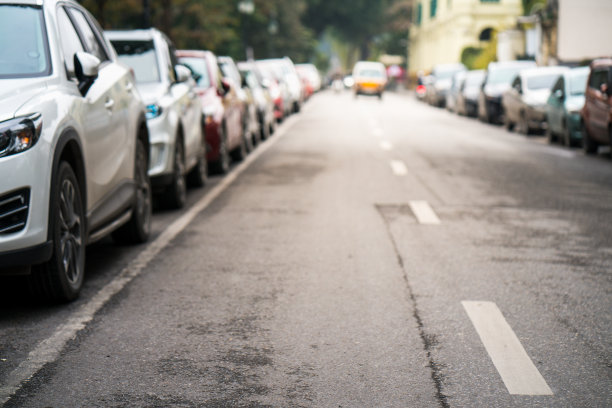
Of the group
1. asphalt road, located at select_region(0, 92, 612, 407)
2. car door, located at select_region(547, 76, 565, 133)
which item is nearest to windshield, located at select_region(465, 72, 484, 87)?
car door, located at select_region(547, 76, 565, 133)

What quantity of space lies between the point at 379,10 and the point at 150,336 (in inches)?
3730

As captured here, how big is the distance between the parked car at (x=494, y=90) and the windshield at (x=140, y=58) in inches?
705

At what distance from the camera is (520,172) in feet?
47.4

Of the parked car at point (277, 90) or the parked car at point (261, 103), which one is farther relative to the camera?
the parked car at point (277, 90)

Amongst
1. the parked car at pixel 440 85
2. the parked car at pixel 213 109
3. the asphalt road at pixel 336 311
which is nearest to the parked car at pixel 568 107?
the parked car at pixel 213 109

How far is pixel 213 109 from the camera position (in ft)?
43.2

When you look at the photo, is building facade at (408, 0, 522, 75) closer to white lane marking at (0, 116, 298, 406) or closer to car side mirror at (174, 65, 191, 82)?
car side mirror at (174, 65, 191, 82)

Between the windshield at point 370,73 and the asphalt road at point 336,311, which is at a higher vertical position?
the asphalt road at point 336,311

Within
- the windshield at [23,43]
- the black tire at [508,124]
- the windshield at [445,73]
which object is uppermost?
the windshield at [23,43]

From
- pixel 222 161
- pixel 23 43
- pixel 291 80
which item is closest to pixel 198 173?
pixel 222 161

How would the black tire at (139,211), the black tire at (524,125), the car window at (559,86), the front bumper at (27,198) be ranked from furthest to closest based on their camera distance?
the black tire at (524,125) → the car window at (559,86) → the black tire at (139,211) → the front bumper at (27,198)

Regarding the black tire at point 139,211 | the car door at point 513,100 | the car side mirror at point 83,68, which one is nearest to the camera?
the car side mirror at point 83,68

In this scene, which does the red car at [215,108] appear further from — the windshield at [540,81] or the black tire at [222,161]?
the windshield at [540,81]

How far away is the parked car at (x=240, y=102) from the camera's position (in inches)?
614
